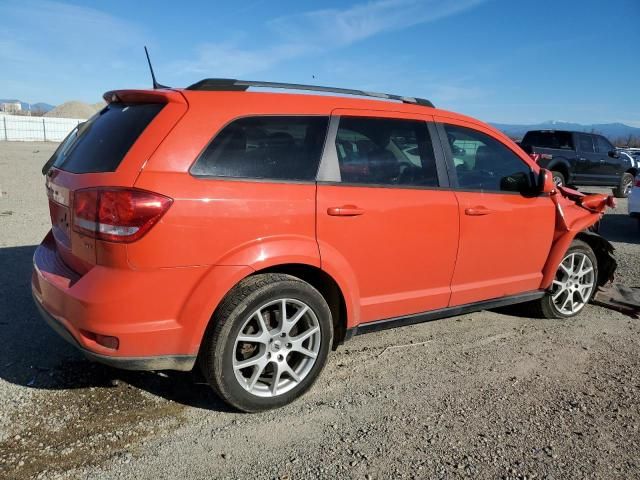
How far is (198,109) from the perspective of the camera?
2.80m

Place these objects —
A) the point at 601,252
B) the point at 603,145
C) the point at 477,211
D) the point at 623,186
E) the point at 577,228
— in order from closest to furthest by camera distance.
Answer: the point at 477,211 < the point at 577,228 < the point at 601,252 < the point at 603,145 < the point at 623,186

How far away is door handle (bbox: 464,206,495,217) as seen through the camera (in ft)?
12.1

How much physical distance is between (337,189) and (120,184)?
1.24 m

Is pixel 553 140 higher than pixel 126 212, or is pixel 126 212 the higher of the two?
pixel 553 140

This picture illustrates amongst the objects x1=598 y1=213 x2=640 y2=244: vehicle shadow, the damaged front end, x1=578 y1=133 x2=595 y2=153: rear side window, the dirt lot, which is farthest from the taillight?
x1=578 y1=133 x2=595 y2=153: rear side window

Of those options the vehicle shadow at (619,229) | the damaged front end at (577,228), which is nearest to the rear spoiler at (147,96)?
the damaged front end at (577,228)

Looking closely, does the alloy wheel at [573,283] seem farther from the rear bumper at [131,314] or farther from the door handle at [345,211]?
the rear bumper at [131,314]

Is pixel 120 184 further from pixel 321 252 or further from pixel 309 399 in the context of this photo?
pixel 309 399

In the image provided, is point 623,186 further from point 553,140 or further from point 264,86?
point 264,86

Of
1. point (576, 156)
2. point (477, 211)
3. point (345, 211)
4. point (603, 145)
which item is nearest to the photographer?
point (345, 211)

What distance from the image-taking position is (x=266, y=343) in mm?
2980

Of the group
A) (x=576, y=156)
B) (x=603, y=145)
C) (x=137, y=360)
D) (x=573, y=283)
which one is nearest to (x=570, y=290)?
(x=573, y=283)

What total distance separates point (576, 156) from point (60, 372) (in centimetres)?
1532

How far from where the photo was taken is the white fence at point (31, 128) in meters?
44.1
